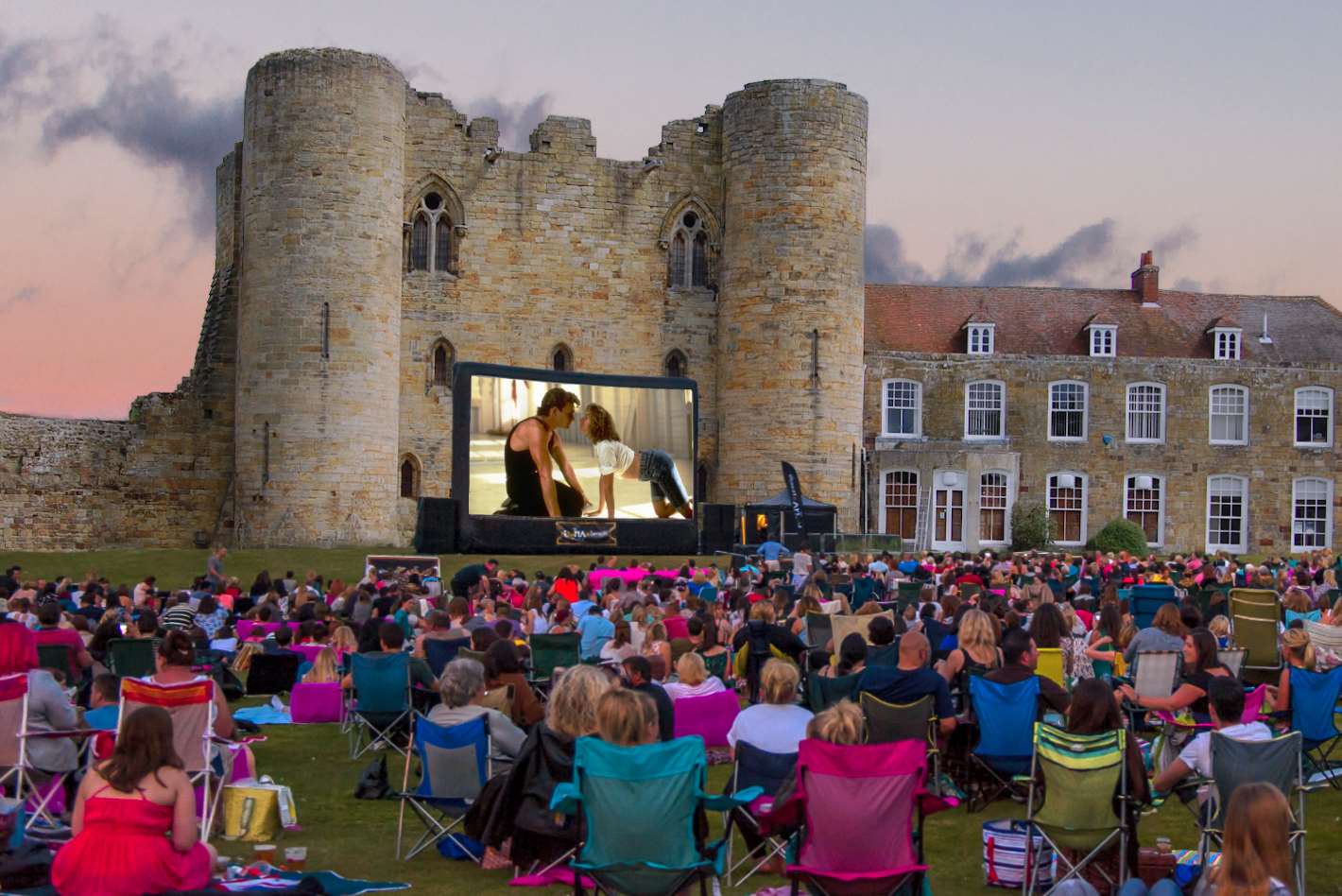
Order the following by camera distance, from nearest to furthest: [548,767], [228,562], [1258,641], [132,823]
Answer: [132,823] → [548,767] → [1258,641] → [228,562]

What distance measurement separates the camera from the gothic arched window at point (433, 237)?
3938cm

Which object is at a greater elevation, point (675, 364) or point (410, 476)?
point (675, 364)

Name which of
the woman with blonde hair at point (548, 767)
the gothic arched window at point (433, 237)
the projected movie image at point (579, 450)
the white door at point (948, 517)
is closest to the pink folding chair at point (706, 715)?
the woman with blonde hair at point (548, 767)

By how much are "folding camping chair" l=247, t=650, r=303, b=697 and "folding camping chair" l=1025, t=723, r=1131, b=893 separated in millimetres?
9041

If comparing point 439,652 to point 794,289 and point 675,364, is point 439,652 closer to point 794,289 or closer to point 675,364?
point 794,289

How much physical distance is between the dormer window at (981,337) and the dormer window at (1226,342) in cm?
642

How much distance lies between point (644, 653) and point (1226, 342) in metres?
36.9

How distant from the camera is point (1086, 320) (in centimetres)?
4681

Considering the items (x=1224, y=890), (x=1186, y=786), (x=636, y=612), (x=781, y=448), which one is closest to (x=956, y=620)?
(x=636, y=612)

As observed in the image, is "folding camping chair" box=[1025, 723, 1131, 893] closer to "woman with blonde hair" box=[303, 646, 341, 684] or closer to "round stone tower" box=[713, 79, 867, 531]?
"woman with blonde hair" box=[303, 646, 341, 684]

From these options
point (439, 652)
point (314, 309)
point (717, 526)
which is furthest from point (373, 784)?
point (314, 309)

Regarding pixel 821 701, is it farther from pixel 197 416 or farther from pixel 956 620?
pixel 197 416

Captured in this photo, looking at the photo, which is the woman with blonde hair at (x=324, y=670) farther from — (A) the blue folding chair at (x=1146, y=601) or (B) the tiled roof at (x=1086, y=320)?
(B) the tiled roof at (x=1086, y=320)

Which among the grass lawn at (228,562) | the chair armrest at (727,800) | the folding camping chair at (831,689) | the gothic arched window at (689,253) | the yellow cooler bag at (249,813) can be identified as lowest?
the grass lawn at (228,562)
